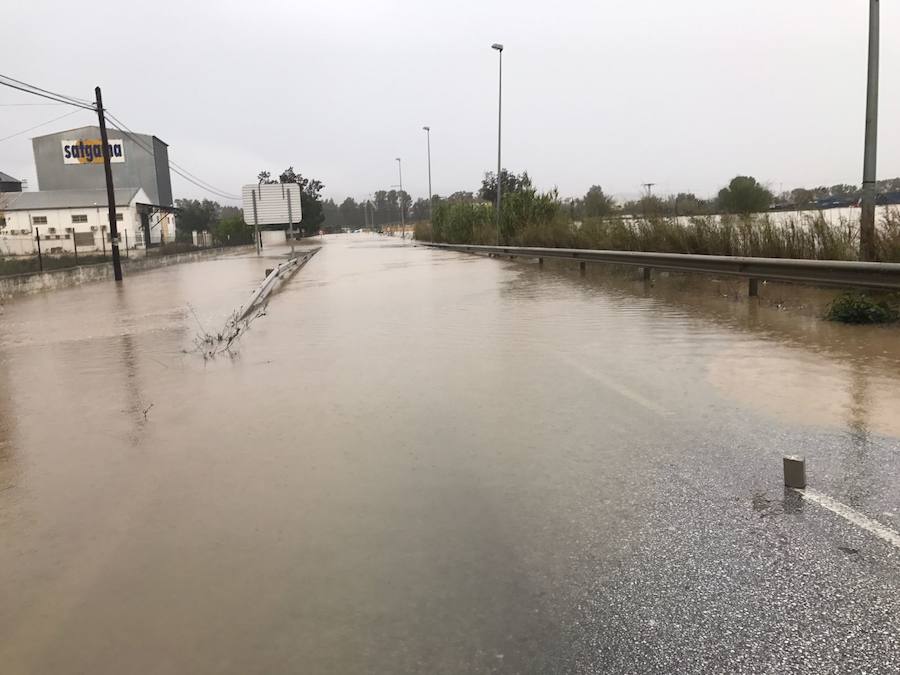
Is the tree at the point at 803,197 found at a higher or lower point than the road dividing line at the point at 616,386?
higher

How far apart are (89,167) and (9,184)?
47.2 ft

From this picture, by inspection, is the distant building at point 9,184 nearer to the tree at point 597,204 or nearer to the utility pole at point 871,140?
the tree at point 597,204

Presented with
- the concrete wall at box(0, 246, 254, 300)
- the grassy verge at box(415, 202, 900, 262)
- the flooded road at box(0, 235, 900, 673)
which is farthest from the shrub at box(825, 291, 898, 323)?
the concrete wall at box(0, 246, 254, 300)

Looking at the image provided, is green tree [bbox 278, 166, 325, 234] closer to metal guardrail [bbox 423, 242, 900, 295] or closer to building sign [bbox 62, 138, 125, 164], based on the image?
building sign [bbox 62, 138, 125, 164]

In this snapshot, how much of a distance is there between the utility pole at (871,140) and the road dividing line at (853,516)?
358 inches

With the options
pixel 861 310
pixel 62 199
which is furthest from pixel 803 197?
pixel 62 199

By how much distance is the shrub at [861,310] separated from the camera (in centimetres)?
1065

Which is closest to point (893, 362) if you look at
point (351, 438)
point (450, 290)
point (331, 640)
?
point (351, 438)

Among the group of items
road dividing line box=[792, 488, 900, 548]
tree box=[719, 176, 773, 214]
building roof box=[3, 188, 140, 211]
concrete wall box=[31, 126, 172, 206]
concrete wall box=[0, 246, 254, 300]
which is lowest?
road dividing line box=[792, 488, 900, 548]

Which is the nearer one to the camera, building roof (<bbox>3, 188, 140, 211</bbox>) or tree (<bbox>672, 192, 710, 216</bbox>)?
tree (<bbox>672, 192, 710, 216</bbox>)

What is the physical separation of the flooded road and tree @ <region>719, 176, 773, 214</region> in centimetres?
900

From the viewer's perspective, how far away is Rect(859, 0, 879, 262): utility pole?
38.3 feet

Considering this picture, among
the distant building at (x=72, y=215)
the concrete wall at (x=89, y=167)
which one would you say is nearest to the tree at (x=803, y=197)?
the distant building at (x=72, y=215)

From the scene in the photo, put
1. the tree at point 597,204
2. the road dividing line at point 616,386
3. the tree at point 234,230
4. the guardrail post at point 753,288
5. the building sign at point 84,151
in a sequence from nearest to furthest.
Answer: the road dividing line at point 616,386 → the guardrail post at point 753,288 → the tree at point 597,204 → the building sign at point 84,151 → the tree at point 234,230
